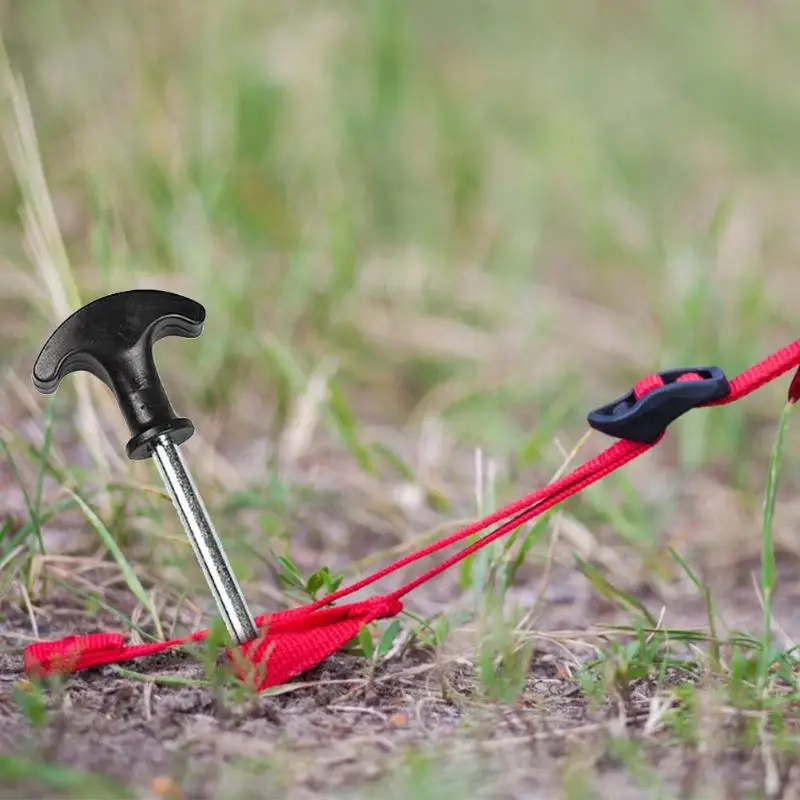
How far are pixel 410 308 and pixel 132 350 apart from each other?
1.39 metres

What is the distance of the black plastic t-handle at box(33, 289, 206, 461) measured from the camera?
990 millimetres

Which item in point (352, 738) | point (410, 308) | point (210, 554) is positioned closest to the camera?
point (352, 738)

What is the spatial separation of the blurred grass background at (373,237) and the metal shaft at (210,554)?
1.50 feet

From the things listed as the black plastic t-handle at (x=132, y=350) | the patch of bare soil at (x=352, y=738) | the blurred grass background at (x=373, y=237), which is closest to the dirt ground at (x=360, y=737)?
the patch of bare soil at (x=352, y=738)

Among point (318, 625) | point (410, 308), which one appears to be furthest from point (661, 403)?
point (410, 308)

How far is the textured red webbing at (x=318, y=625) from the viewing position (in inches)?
39.5

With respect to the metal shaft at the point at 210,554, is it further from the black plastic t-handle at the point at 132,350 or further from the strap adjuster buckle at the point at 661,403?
the strap adjuster buckle at the point at 661,403

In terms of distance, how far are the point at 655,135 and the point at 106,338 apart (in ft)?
8.89

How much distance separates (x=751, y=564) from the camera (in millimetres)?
1613

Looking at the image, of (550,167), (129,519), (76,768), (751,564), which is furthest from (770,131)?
(76,768)

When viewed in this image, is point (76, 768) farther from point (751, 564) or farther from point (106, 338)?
point (751, 564)

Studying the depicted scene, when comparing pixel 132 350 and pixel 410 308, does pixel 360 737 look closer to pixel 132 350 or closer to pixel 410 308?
pixel 132 350

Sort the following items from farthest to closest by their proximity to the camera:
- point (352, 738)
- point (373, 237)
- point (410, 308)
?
point (373, 237), point (410, 308), point (352, 738)

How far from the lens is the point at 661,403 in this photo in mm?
987
